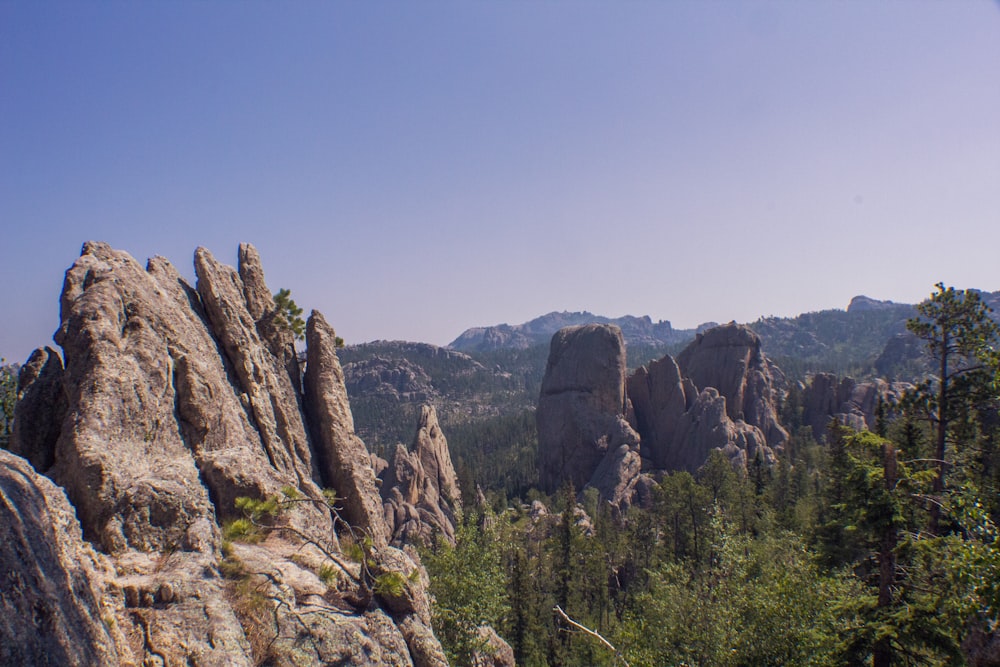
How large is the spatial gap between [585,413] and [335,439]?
58.2 m

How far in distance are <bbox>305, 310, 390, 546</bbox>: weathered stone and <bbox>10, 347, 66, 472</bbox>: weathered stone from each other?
386 inches

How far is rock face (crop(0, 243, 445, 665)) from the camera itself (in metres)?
7.07

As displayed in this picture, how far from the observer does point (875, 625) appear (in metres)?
12.4

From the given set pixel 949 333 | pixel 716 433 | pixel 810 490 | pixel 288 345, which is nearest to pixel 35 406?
pixel 288 345

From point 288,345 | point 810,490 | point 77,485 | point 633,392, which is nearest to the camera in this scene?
point 77,485

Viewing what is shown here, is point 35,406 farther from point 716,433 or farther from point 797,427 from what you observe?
point 797,427

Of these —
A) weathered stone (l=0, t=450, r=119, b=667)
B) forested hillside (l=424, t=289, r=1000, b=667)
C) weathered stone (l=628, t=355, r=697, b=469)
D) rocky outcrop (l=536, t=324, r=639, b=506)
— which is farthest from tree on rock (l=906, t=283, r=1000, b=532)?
weathered stone (l=628, t=355, r=697, b=469)

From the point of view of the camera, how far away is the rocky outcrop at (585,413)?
245ft

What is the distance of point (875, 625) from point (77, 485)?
17.2 meters

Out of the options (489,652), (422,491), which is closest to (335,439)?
(489,652)

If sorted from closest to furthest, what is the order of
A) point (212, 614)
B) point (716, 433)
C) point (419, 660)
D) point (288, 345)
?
point (212, 614)
point (419, 660)
point (288, 345)
point (716, 433)

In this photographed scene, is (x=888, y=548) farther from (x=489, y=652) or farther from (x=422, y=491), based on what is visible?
(x=422, y=491)

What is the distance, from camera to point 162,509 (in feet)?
35.6

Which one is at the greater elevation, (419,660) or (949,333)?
(949,333)
